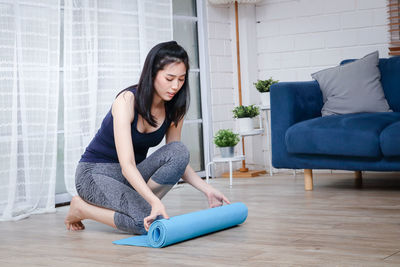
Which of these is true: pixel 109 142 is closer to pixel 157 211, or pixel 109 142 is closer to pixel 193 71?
pixel 157 211

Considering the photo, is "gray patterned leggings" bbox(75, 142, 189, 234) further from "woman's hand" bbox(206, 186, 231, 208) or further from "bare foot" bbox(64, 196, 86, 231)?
"woman's hand" bbox(206, 186, 231, 208)

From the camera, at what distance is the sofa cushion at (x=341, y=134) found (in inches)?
123

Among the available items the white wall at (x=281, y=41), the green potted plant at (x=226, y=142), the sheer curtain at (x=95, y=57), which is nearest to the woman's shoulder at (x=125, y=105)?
the sheer curtain at (x=95, y=57)

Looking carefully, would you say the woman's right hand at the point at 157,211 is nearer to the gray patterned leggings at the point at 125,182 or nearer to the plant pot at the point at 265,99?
the gray patterned leggings at the point at 125,182

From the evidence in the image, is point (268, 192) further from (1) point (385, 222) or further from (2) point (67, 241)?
(2) point (67, 241)

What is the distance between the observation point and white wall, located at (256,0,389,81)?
4355mm

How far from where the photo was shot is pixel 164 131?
251 cm

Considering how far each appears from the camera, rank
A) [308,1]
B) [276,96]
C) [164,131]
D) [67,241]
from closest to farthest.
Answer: [67,241]
[164,131]
[276,96]
[308,1]

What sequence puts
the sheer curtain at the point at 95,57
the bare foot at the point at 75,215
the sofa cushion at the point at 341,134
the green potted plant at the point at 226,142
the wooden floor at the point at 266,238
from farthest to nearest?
the green potted plant at the point at 226,142 → the sheer curtain at the point at 95,57 → the sofa cushion at the point at 341,134 → the bare foot at the point at 75,215 → the wooden floor at the point at 266,238

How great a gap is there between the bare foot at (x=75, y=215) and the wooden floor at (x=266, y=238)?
4 cm

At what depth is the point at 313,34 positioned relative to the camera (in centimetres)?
460

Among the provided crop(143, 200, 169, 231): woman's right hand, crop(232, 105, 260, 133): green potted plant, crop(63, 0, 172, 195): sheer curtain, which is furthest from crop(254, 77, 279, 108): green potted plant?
crop(143, 200, 169, 231): woman's right hand

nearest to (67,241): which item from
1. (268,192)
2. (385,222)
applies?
(385,222)

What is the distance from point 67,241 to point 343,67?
2.13 metres
